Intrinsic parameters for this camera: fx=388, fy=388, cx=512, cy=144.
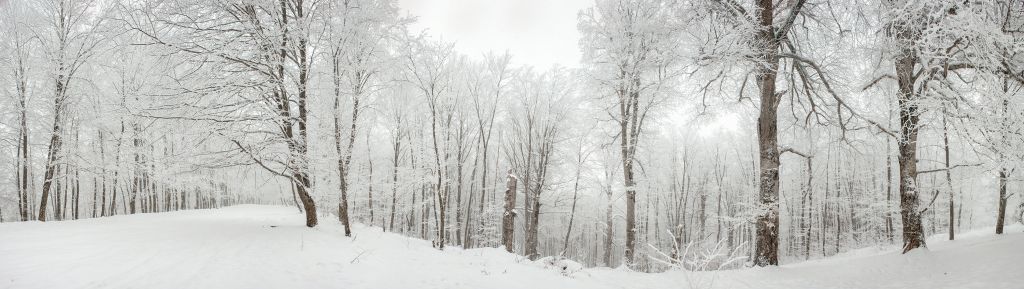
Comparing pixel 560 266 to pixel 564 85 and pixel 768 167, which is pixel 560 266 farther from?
pixel 564 85

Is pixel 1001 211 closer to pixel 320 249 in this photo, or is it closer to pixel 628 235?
pixel 628 235

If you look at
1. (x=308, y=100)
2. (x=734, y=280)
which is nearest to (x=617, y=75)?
(x=734, y=280)

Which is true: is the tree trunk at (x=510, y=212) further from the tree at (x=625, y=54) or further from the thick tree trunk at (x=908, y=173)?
the thick tree trunk at (x=908, y=173)

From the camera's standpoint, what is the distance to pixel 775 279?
21.7ft

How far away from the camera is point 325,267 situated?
18.7 ft

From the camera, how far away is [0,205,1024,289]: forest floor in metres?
4.71

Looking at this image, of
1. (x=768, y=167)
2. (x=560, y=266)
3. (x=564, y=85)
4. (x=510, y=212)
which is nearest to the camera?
(x=768, y=167)

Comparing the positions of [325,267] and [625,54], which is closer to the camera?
[325,267]

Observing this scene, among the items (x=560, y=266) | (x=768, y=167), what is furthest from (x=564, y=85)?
(x=560, y=266)

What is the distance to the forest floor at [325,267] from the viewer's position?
4711 mm

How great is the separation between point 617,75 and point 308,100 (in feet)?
26.0

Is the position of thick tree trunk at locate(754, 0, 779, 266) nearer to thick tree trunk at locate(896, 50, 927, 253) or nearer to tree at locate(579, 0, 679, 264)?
thick tree trunk at locate(896, 50, 927, 253)

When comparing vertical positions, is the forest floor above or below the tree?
below

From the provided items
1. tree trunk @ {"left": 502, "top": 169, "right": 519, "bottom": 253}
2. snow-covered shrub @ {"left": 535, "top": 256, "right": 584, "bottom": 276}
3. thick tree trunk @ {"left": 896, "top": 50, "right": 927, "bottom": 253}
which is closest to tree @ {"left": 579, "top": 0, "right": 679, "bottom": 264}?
tree trunk @ {"left": 502, "top": 169, "right": 519, "bottom": 253}
